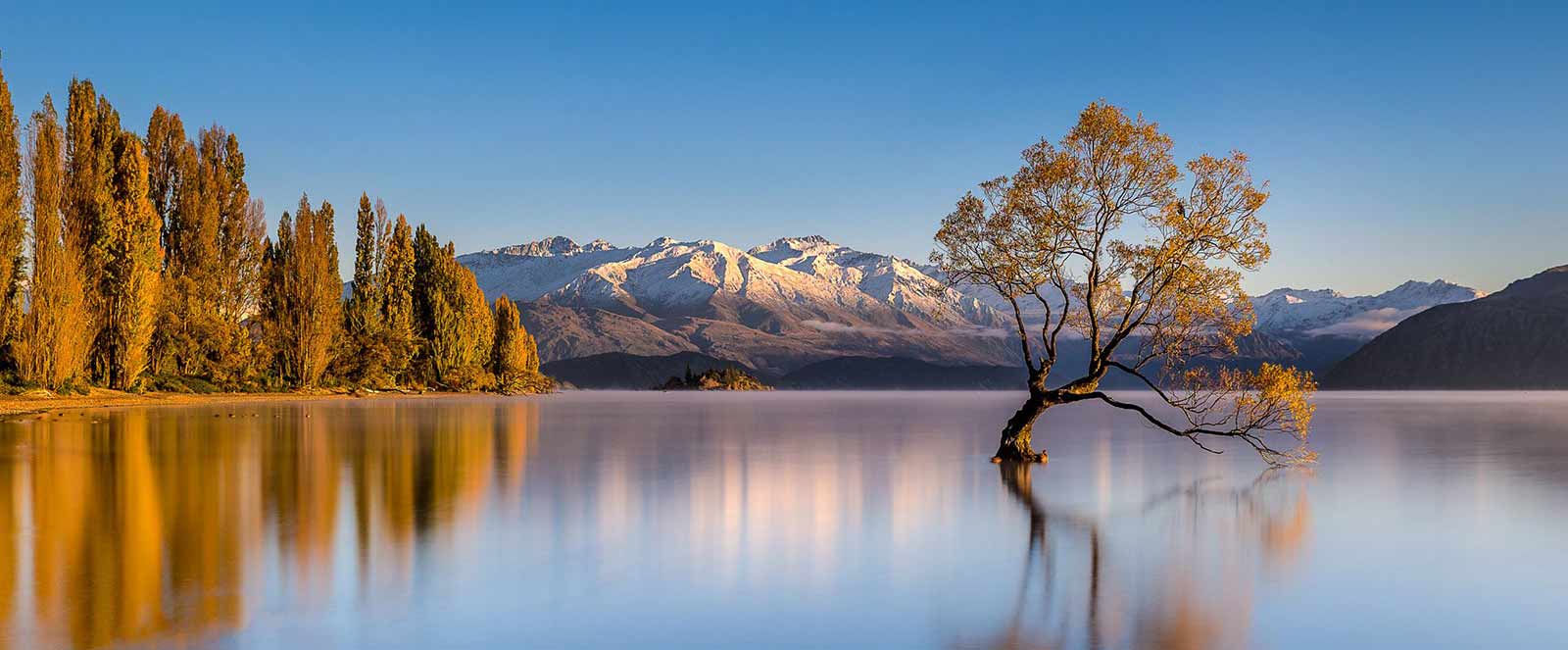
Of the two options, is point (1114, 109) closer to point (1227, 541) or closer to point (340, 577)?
point (1227, 541)

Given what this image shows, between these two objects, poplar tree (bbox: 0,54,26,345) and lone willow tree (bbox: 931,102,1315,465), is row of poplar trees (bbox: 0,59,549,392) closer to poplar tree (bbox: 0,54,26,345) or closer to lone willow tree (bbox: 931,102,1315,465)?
poplar tree (bbox: 0,54,26,345)

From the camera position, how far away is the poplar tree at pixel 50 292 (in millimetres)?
51812

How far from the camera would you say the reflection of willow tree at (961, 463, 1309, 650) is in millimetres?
9047

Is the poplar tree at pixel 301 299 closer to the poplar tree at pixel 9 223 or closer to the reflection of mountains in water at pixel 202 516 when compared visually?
the poplar tree at pixel 9 223

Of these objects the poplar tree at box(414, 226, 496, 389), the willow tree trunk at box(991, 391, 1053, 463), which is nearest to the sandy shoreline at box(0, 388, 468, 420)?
the poplar tree at box(414, 226, 496, 389)

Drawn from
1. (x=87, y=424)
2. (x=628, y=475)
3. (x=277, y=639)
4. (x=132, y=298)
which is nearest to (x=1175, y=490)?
(x=628, y=475)

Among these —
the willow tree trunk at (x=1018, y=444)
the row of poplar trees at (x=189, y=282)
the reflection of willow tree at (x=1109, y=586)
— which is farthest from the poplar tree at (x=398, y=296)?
the reflection of willow tree at (x=1109, y=586)

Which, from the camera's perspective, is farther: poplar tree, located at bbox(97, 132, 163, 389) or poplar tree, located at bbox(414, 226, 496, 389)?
poplar tree, located at bbox(414, 226, 496, 389)

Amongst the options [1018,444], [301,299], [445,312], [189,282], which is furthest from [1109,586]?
[445,312]

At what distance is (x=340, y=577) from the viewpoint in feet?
37.1

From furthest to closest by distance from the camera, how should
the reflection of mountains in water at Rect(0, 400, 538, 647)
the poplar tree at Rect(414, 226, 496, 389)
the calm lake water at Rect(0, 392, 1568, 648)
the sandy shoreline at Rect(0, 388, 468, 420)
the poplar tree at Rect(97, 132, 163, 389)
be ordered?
the poplar tree at Rect(414, 226, 496, 389)
the poplar tree at Rect(97, 132, 163, 389)
the sandy shoreline at Rect(0, 388, 468, 420)
the reflection of mountains in water at Rect(0, 400, 538, 647)
the calm lake water at Rect(0, 392, 1568, 648)

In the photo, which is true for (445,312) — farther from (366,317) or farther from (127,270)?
(127,270)

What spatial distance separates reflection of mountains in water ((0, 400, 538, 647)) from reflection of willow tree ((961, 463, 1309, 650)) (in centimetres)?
642

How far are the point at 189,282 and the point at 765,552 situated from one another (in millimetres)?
63260
